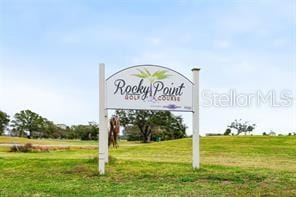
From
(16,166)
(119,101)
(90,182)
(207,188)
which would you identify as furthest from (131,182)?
(16,166)

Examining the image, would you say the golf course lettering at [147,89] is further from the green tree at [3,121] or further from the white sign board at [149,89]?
the green tree at [3,121]

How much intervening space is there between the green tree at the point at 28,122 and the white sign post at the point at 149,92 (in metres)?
60.7

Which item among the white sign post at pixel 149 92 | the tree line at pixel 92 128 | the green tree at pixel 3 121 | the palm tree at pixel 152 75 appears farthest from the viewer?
the green tree at pixel 3 121

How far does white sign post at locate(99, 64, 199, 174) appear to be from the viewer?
11.8 meters

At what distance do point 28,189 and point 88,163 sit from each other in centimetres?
454

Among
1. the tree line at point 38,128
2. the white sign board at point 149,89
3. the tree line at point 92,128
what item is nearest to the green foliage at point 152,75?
the white sign board at point 149,89

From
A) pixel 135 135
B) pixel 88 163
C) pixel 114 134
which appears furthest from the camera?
pixel 135 135

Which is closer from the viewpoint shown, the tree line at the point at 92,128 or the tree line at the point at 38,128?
the tree line at the point at 92,128

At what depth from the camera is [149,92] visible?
39.8ft

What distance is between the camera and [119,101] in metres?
11.9

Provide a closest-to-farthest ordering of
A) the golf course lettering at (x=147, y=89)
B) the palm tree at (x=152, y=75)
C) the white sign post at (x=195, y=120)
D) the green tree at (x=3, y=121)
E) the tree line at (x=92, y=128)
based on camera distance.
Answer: the golf course lettering at (x=147, y=89) < the palm tree at (x=152, y=75) < the white sign post at (x=195, y=120) < the tree line at (x=92, y=128) < the green tree at (x=3, y=121)

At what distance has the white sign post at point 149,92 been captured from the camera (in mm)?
11797

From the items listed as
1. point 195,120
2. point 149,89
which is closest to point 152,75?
point 149,89

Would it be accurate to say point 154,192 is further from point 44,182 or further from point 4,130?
point 4,130
